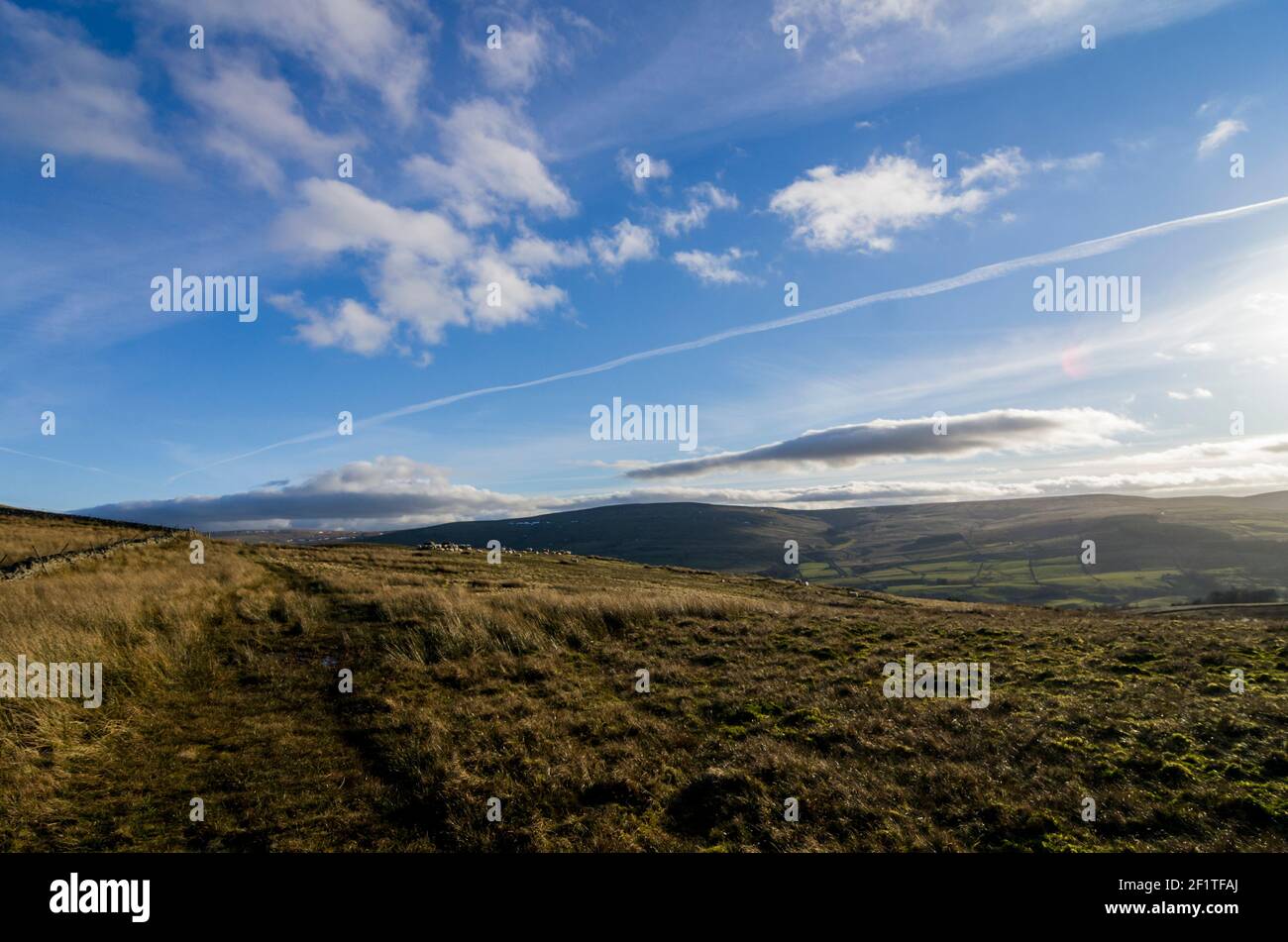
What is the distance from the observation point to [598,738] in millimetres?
10164

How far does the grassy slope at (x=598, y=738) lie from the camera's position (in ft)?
23.4

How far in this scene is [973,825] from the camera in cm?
714

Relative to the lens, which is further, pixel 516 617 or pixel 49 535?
pixel 49 535

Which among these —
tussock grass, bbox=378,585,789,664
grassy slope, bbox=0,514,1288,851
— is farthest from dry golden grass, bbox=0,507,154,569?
tussock grass, bbox=378,585,789,664

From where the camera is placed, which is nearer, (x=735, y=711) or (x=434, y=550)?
(x=735, y=711)

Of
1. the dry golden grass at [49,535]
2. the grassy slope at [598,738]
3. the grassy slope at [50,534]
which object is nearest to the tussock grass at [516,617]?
the grassy slope at [598,738]

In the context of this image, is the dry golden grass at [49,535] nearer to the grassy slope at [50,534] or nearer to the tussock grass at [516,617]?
the grassy slope at [50,534]

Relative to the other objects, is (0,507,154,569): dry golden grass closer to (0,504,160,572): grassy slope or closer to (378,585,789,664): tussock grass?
(0,504,160,572): grassy slope

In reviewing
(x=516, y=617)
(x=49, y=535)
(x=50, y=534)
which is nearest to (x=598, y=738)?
(x=516, y=617)

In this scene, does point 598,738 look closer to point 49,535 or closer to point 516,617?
point 516,617
